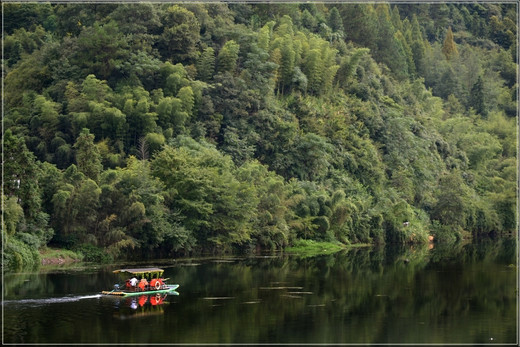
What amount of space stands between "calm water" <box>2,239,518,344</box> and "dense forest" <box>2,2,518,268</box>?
3987 millimetres

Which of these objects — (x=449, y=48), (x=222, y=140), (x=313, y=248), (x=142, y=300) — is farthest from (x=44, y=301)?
(x=449, y=48)

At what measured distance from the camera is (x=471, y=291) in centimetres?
3956

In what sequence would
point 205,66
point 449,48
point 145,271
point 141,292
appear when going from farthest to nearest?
point 449,48 < point 205,66 < point 145,271 < point 141,292

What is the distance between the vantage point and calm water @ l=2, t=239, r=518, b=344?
1120 inches

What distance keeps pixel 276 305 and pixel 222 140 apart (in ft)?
111

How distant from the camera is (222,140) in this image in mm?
67062

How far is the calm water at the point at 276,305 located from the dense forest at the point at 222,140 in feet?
13.1

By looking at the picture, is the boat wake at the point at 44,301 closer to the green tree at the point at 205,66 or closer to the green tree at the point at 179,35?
the green tree at the point at 205,66

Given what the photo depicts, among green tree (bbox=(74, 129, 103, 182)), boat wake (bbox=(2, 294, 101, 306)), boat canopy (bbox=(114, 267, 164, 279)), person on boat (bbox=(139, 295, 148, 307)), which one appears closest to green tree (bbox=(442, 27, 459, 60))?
green tree (bbox=(74, 129, 103, 182))

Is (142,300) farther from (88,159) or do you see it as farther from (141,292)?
(88,159)

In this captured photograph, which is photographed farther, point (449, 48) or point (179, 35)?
point (449, 48)

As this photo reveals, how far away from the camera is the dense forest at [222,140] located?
47375 mm

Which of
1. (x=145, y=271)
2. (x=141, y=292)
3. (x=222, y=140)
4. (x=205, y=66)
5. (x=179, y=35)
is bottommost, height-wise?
(x=141, y=292)

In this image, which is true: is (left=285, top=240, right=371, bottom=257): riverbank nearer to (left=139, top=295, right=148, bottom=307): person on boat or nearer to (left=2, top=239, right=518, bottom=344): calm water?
(left=2, top=239, right=518, bottom=344): calm water
